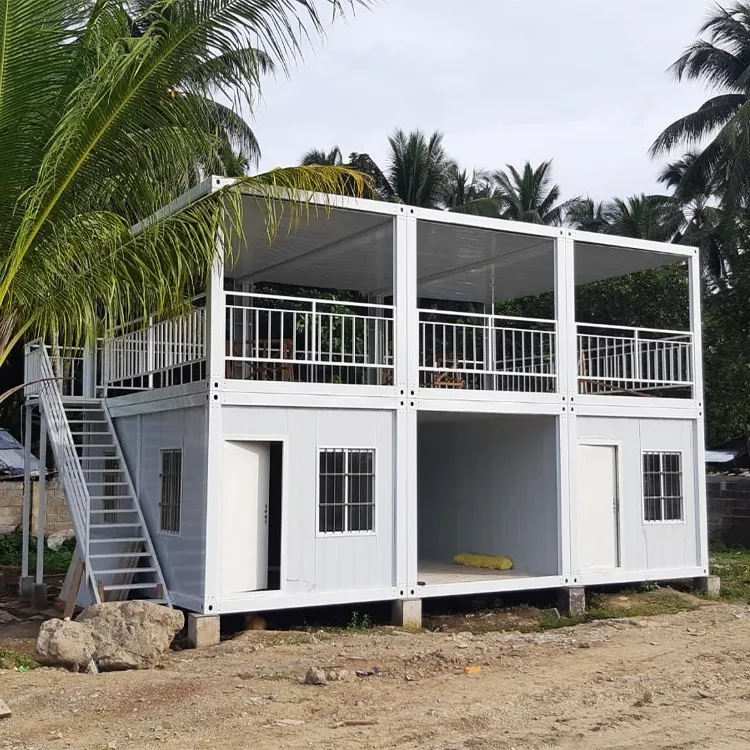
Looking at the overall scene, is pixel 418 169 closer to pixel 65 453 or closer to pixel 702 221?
pixel 702 221

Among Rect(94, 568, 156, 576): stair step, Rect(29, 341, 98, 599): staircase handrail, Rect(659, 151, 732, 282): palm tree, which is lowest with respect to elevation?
Rect(94, 568, 156, 576): stair step

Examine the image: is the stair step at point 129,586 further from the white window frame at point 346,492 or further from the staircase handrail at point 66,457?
the white window frame at point 346,492

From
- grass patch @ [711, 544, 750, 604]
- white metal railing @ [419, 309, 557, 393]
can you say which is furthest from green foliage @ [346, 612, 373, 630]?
grass patch @ [711, 544, 750, 604]

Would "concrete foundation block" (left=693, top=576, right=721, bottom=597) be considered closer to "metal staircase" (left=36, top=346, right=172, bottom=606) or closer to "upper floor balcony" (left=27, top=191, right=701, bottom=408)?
"upper floor balcony" (left=27, top=191, right=701, bottom=408)

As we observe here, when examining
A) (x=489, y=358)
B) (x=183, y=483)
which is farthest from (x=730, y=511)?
(x=183, y=483)

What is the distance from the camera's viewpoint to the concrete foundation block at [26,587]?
15.7 meters

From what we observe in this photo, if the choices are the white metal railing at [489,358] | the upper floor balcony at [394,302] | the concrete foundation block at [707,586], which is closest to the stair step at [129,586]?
the upper floor balcony at [394,302]

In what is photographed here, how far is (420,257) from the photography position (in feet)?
50.0

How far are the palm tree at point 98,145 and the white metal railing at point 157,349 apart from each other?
152cm

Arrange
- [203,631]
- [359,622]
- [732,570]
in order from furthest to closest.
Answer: [732,570] → [359,622] → [203,631]

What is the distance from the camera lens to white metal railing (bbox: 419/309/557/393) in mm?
13164

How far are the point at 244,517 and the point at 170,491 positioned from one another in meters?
1.46

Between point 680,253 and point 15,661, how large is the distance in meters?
10.4

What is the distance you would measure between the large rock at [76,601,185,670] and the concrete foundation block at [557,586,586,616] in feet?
17.7
